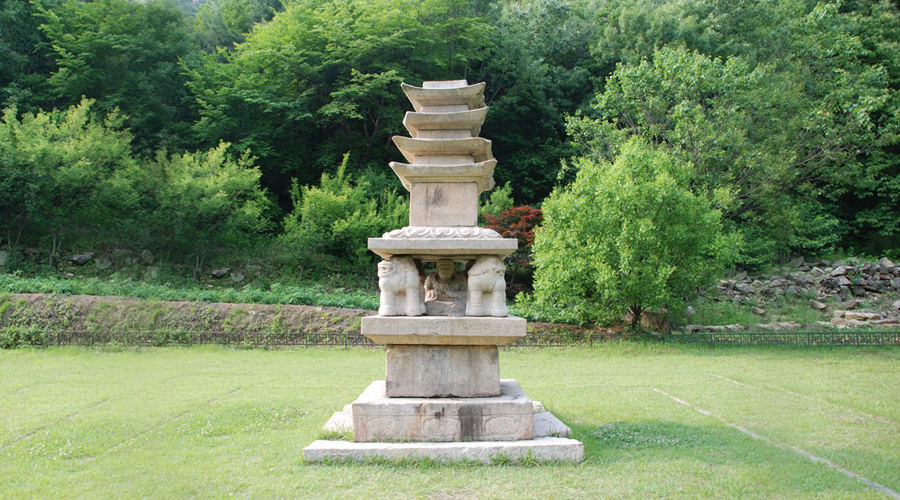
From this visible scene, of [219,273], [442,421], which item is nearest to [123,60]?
[219,273]

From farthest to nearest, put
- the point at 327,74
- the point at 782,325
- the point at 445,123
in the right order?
the point at 327,74
the point at 782,325
the point at 445,123

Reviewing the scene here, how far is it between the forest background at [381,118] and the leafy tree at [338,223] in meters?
0.08

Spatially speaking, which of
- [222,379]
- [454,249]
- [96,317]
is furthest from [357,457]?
[96,317]

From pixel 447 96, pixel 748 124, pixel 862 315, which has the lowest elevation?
pixel 862 315

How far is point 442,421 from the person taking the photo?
513 cm

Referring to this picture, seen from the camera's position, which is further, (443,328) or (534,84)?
(534,84)

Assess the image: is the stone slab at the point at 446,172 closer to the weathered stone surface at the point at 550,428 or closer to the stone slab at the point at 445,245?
the stone slab at the point at 445,245

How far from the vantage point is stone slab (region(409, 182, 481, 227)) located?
6.06 metres

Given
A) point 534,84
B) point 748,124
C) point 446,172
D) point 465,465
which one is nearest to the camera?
point 465,465

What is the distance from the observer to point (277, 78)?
22.2 metres

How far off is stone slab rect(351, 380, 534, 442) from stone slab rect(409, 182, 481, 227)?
199 cm

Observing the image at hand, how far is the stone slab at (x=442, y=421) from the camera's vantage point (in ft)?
16.7

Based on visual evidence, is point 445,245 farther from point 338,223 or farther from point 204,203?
point 204,203

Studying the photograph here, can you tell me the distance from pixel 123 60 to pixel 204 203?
8.34m
